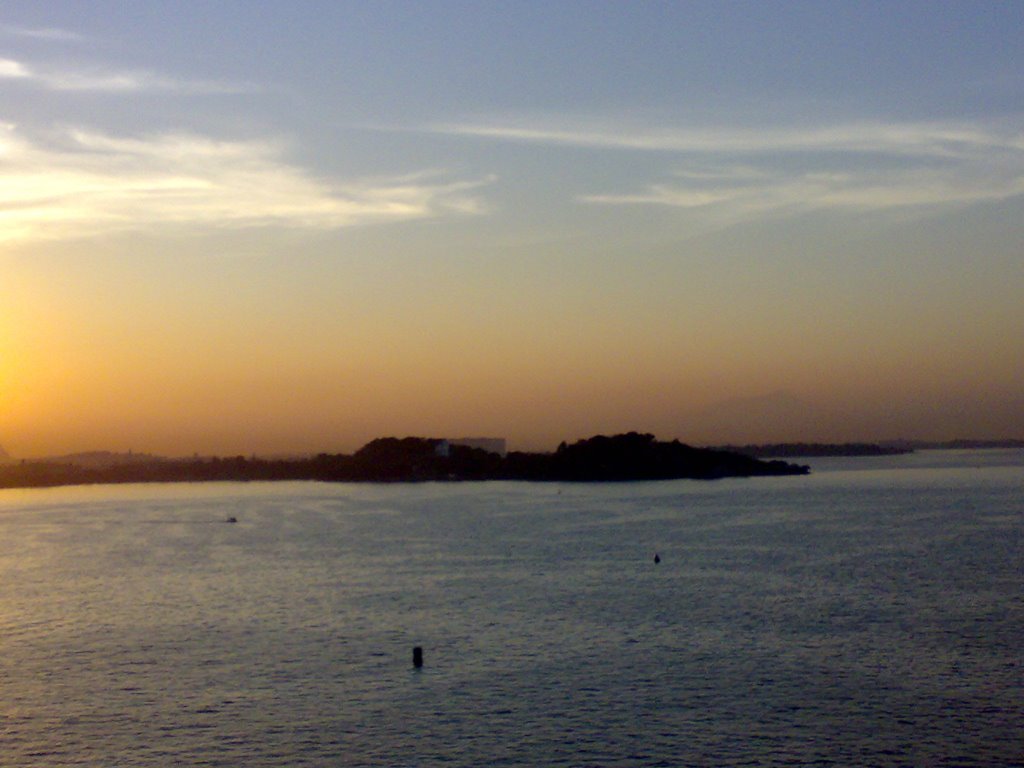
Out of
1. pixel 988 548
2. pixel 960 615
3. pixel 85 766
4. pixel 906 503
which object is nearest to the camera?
pixel 85 766

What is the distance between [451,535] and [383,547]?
14.6 meters

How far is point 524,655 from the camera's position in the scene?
50844mm

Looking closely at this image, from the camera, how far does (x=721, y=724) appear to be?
39062 mm

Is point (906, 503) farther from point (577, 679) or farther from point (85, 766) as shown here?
point (85, 766)

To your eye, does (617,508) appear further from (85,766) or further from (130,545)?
(85,766)

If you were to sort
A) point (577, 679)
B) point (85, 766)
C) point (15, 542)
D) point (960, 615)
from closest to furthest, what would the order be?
point (85, 766), point (577, 679), point (960, 615), point (15, 542)

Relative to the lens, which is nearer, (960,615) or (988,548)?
(960,615)

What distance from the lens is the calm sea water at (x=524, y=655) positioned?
123 feet

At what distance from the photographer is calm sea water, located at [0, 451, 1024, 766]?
3756 centimetres

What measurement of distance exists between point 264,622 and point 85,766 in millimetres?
26235

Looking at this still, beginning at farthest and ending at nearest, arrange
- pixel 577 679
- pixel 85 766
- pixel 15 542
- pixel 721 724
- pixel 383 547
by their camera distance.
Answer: pixel 15 542, pixel 383 547, pixel 577 679, pixel 721 724, pixel 85 766

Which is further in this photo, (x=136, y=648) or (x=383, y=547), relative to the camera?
(x=383, y=547)

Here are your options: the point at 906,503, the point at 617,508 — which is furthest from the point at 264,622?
the point at 906,503

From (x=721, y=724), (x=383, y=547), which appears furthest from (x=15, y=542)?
(x=721, y=724)
